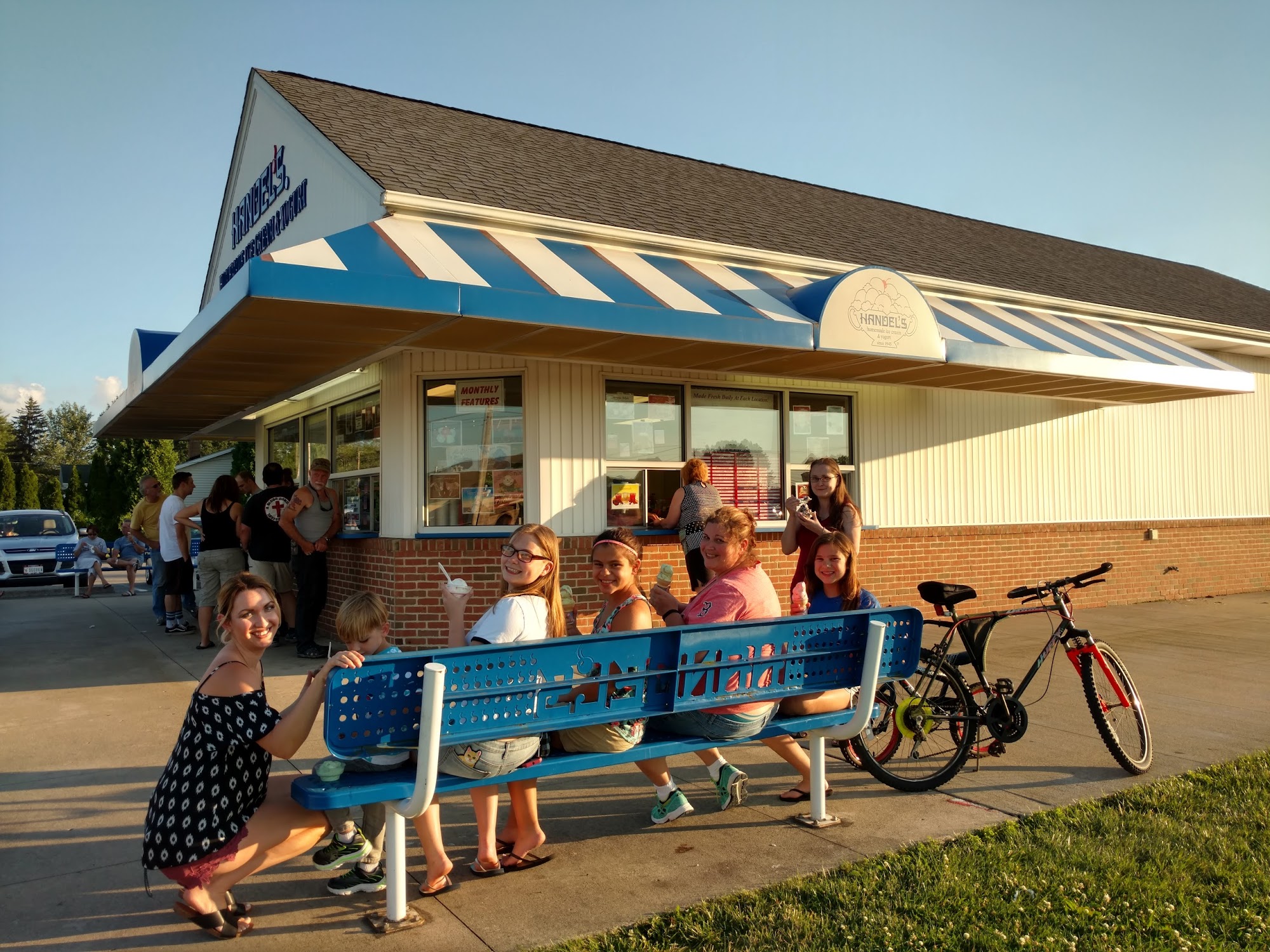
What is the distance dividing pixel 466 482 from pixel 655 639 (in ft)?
18.3

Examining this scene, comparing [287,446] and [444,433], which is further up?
[287,446]

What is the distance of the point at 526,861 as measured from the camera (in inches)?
163

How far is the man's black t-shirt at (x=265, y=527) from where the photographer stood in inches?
395

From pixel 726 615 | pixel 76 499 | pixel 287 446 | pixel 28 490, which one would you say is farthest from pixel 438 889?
pixel 28 490

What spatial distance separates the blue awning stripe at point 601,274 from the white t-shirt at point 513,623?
4249mm

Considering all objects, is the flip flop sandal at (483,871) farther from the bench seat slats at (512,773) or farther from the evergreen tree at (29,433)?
the evergreen tree at (29,433)

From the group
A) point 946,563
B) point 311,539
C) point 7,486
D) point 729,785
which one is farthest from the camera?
point 7,486

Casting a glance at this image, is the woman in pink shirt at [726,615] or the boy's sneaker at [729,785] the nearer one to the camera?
the woman in pink shirt at [726,615]

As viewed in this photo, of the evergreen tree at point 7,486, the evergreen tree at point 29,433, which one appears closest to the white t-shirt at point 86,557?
the evergreen tree at point 7,486

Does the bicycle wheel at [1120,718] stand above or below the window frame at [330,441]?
below

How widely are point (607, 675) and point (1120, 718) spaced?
3478 mm

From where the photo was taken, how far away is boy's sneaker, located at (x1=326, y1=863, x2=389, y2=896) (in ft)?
12.8

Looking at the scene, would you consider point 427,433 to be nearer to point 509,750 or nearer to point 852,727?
point 852,727

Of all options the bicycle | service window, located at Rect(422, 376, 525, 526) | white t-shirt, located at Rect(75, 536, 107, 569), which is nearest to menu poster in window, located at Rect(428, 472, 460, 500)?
service window, located at Rect(422, 376, 525, 526)
